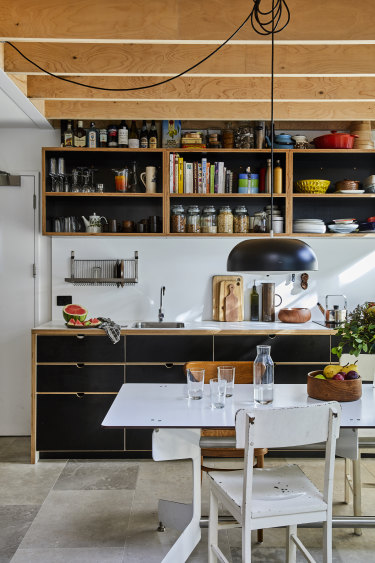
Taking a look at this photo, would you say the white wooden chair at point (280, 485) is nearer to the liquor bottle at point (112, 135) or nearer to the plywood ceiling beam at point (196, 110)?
the plywood ceiling beam at point (196, 110)

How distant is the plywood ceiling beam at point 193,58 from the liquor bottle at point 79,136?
1.27 meters

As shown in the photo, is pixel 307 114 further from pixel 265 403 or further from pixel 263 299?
pixel 265 403

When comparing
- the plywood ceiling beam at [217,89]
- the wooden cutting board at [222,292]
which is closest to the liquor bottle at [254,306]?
the wooden cutting board at [222,292]

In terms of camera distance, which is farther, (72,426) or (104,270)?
(104,270)

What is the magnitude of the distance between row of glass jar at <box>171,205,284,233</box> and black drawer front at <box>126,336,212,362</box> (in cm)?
93

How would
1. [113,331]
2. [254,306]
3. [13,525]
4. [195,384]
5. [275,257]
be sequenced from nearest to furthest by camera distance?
[275,257], [195,384], [13,525], [113,331], [254,306]

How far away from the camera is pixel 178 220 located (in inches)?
186

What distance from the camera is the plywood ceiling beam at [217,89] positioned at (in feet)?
12.8

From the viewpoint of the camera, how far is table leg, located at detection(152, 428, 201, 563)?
2.61 meters

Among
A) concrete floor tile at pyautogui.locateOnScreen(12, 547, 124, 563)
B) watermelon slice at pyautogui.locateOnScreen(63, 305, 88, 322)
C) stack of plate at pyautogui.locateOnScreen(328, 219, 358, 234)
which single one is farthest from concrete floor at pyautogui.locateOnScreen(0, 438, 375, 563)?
stack of plate at pyautogui.locateOnScreen(328, 219, 358, 234)

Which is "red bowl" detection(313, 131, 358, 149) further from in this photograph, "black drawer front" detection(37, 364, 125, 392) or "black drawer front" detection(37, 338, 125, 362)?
"black drawer front" detection(37, 364, 125, 392)

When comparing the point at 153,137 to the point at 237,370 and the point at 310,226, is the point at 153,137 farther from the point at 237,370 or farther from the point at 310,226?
the point at 237,370

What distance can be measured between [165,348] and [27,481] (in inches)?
51.7

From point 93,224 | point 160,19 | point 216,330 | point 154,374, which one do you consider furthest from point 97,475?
point 160,19
